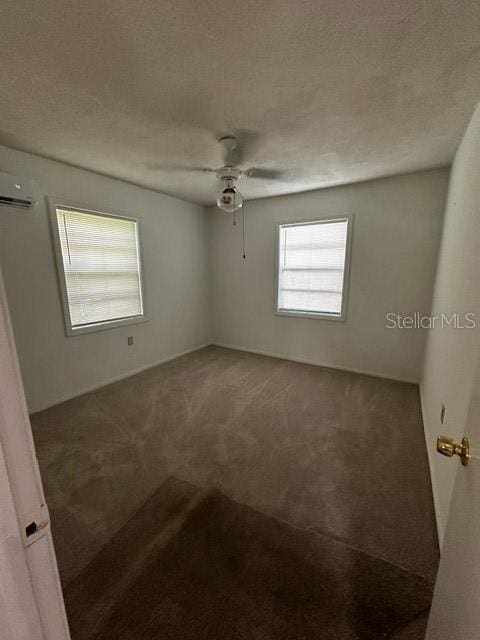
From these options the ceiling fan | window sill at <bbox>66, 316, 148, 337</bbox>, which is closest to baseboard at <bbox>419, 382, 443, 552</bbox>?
the ceiling fan

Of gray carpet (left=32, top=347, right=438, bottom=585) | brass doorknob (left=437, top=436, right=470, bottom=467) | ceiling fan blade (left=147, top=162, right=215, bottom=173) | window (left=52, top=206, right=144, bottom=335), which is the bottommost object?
gray carpet (left=32, top=347, right=438, bottom=585)

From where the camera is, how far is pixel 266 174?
2.90 m

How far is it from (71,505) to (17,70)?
97.6 inches

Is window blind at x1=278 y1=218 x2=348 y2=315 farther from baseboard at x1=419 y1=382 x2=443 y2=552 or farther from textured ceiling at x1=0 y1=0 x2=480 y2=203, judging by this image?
baseboard at x1=419 y1=382 x2=443 y2=552

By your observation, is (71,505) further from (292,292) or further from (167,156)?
(292,292)

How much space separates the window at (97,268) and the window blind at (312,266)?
215 cm

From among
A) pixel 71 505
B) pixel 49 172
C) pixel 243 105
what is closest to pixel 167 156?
pixel 243 105

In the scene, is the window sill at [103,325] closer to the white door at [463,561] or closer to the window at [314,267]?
the window at [314,267]

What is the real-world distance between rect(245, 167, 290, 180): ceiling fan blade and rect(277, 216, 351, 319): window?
89 cm

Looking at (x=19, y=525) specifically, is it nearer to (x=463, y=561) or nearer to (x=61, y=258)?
(x=463, y=561)

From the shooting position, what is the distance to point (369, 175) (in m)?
2.98

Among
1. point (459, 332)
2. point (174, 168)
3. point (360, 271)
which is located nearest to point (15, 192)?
point (174, 168)

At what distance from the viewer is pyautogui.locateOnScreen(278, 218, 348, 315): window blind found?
356cm

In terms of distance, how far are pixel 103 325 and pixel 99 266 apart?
0.72m
